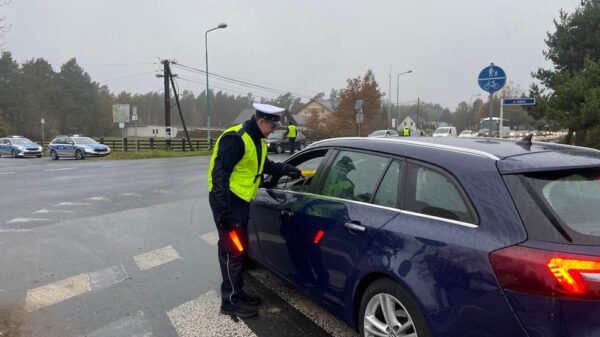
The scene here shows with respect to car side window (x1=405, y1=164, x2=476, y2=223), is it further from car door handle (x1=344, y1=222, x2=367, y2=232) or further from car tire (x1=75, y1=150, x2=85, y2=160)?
car tire (x1=75, y1=150, x2=85, y2=160)

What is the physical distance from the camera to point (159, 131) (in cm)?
11444

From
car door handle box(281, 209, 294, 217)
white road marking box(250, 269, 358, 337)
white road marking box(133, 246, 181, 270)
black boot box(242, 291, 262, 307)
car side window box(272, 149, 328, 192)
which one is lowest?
white road marking box(133, 246, 181, 270)

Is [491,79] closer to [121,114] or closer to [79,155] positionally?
[79,155]

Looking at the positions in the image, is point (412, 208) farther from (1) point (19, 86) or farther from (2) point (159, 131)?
(2) point (159, 131)

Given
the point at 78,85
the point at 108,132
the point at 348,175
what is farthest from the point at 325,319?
the point at 108,132

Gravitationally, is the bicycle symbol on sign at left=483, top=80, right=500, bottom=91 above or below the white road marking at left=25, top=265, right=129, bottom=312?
above

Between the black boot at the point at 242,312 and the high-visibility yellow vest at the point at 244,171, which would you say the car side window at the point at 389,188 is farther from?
the black boot at the point at 242,312

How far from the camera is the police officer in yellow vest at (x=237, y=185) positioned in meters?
3.91

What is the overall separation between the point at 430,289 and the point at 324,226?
1.06 metres

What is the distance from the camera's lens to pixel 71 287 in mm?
4914

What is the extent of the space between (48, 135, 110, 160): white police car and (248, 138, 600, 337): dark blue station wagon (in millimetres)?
30373

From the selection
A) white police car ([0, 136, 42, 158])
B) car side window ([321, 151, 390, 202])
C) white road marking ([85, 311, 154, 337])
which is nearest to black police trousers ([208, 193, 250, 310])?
white road marking ([85, 311, 154, 337])

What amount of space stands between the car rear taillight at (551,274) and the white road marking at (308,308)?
1.78m

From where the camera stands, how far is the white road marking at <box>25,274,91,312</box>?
14.6 ft
